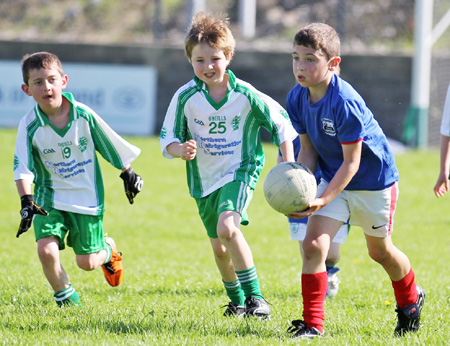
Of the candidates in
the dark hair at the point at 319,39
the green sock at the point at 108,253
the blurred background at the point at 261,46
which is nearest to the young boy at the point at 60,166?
the green sock at the point at 108,253

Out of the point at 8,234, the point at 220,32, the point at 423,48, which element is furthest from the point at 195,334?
the point at 423,48

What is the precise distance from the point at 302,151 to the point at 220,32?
3.16 feet

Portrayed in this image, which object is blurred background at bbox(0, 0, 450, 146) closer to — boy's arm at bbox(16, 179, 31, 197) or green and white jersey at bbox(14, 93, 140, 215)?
green and white jersey at bbox(14, 93, 140, 215)

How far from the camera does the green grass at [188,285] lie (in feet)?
14.8

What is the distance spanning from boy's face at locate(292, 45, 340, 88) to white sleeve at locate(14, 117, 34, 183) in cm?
209

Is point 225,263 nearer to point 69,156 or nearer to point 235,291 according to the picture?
point 235,291

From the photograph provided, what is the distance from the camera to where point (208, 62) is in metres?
5.00

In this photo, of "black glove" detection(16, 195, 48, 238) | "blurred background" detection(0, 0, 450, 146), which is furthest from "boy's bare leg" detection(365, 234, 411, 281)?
"blurred background" detection(0, 0, 450, 146)

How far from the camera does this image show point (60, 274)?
542 centimetres

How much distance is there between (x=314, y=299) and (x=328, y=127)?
3.29 ft

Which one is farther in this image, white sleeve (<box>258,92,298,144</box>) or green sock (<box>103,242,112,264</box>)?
green sock (<box>103,242,112,264</box>)

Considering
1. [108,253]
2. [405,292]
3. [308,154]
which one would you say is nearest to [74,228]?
[108,253]

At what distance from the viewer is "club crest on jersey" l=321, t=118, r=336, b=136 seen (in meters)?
4.43

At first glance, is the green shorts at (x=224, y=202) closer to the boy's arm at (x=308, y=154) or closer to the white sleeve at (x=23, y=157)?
the boy's arm at (x=308, y=154)
